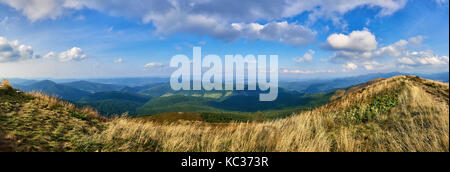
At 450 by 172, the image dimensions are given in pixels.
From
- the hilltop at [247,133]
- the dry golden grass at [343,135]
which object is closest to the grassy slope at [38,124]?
the hilltop at [247,133]

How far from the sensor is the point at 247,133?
29.0ft

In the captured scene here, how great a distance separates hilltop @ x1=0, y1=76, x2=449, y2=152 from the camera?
628 centimetres

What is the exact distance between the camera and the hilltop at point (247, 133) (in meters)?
6.28

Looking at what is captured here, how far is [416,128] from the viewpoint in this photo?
7656mm

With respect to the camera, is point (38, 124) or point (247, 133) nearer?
point (38, 124)

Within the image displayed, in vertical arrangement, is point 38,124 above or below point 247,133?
above

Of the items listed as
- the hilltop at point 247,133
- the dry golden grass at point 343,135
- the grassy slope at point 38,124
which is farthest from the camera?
the dry golden grass at point 343,135

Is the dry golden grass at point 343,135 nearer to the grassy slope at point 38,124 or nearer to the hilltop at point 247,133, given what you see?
the hilltop at point 247,133

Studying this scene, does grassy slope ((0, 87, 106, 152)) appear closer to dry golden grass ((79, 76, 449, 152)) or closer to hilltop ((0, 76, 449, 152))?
hilltop ((0, 76, 449, 152))

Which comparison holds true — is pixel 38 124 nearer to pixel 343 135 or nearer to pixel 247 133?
pixel 247 133

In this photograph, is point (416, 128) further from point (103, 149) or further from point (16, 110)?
point (16, 110)

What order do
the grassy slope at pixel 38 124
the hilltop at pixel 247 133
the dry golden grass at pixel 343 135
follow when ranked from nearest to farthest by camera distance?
1. the grassy slope at pixel 38 124
2. the hilltop at pixel 247 133
3. the dry golden grass at pixel 343 135

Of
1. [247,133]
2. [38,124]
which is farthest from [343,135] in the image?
[38,124]
